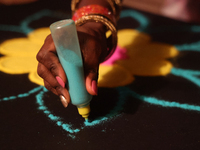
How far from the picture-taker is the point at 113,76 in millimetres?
605

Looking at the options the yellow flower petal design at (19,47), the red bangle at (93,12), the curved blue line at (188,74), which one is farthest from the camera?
the yellow flower petal design at (19,47)

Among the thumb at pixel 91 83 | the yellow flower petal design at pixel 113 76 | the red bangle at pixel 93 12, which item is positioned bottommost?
the yellow flower petal design at pixel 113 76

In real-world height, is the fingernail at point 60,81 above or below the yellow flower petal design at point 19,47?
above

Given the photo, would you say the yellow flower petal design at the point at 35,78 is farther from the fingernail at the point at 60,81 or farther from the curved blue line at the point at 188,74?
the curved blue line at the point at 188,74

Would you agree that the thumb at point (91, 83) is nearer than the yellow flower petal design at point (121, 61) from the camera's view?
Yes

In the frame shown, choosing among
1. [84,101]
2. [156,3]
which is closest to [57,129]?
[84,101]

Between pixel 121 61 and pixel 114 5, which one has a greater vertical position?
pixel 114 5

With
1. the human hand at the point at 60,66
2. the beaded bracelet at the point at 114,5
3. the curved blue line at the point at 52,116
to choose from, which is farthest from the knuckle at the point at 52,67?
the beaded bracelet at the point at 114,5

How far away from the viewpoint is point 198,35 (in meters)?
0.85

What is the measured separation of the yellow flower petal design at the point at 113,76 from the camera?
57cm

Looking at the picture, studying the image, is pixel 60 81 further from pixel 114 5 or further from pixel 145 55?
pixel 145 55

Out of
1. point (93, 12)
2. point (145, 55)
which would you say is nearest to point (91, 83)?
point (93, 12)

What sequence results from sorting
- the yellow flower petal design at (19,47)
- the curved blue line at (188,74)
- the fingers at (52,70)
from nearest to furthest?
the fingers at (52,70) → the curved blue line at (188,74) → the yellow flower petal design at (19,47)

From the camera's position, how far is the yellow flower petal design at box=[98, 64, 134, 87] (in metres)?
0.57
